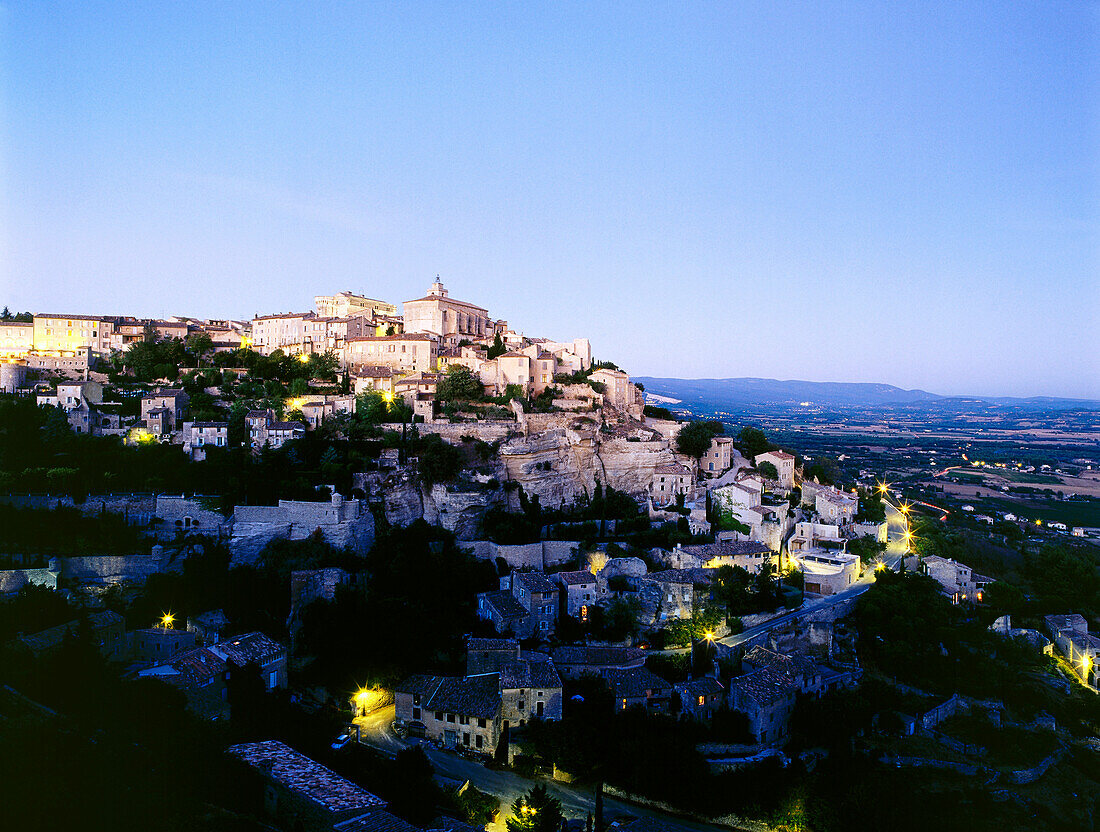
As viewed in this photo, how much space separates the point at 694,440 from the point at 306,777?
19.7 metres

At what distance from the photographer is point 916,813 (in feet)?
45.3

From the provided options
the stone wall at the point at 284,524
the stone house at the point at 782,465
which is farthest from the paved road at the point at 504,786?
the stone house at the point at 782,465

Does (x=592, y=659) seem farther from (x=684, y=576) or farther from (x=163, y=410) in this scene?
(x=163, y=410)

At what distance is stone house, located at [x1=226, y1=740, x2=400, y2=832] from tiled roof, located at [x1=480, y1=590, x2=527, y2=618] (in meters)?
6.80

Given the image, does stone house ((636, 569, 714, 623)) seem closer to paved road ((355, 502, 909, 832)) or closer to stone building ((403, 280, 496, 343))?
paved road ((355, 502, 909, 832))

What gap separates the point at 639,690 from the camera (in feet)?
52.4

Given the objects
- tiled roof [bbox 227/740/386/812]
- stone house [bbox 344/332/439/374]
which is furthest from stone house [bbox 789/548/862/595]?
stone house [bbox 344/332/439/374]

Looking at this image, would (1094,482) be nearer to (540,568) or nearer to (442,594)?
(540,568)

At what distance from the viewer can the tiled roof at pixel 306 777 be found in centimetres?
1080

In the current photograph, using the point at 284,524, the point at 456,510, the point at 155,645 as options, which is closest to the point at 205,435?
the point at 284,524

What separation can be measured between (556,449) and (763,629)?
9.65 meters

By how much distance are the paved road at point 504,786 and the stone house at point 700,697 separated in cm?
252

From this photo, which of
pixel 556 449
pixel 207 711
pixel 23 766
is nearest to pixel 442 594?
pixel 207 711

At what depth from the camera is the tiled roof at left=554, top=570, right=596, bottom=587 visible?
19.5m
